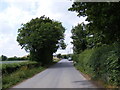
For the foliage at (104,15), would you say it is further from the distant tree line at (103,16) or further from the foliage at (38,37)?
the foliage at (38,37)

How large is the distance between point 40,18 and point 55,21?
4492 millimetres

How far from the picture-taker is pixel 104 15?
12.1 metres

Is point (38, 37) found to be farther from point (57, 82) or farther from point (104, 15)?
point (104, 15)

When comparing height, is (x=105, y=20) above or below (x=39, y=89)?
above

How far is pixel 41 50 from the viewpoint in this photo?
5066 centimetres

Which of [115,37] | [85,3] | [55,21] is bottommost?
[115,37]

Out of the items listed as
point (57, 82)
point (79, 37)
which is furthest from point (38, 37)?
point (57, 82)

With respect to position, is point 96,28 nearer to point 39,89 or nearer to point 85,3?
point 85,3

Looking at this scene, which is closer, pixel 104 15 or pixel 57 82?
pixel 104 15

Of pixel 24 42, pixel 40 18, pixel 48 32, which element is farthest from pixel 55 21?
pixel 24 42

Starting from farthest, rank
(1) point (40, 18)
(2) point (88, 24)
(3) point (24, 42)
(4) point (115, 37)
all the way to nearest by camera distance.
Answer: (1) point (40, 18)
(3) point (24, 42)
(2) point (88, 24)
(4) point (115, 37)

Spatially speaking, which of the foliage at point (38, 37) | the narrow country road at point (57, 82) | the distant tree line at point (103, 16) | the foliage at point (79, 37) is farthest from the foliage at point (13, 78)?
the foliage at point (79, 37)

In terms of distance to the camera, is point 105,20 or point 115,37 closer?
point 105,20

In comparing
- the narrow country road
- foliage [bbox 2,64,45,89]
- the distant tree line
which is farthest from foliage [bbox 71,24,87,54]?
the distant tree line
